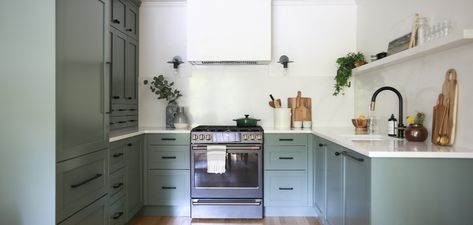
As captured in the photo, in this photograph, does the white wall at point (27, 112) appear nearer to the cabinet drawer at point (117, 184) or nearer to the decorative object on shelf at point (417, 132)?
the cabinet drawer at point (117, 184)

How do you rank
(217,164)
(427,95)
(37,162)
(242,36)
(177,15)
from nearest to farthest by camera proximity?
(37,162), (427,95), (217,164), (242,36), (177,15)

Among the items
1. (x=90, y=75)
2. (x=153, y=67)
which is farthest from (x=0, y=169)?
(x=153, y=67)

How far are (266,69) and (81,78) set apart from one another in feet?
7.16

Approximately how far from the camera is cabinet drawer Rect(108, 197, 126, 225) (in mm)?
2316

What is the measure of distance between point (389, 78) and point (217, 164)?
1.82 meters

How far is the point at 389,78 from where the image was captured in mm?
2643

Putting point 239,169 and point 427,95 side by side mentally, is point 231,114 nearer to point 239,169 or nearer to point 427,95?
point 239,169

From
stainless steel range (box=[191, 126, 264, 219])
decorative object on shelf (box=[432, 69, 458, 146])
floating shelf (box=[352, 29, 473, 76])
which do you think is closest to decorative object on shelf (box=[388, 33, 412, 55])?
floating shelf (box=[352, 29, 473, 76])

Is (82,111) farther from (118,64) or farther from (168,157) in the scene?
(168,157)

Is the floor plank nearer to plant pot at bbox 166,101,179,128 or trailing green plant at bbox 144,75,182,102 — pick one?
plant pot at bbox 166,101,179,128

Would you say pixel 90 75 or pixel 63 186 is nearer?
pixel 63 186

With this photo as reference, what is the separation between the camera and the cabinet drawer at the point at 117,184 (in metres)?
2.32

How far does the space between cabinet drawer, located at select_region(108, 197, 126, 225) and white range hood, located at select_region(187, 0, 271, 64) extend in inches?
64.2

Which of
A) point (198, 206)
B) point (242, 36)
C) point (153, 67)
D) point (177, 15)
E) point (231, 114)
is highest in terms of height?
point (177, 15)
